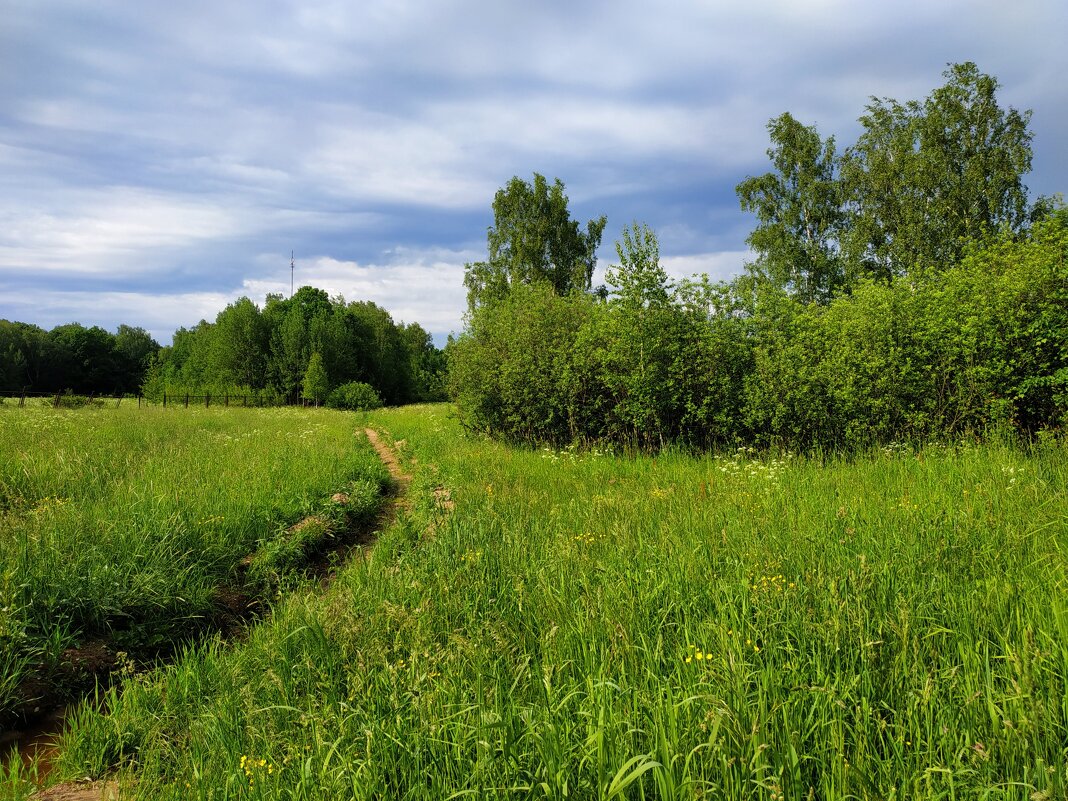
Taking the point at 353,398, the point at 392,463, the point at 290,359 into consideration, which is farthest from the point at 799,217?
the point at 290,359

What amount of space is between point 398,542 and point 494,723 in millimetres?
4209

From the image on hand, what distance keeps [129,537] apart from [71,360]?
103 m

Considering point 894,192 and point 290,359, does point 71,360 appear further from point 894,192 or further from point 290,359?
point 894,192

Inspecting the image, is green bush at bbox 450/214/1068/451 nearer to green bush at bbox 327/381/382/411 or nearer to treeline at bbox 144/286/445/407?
green bush at bbox 327/381/382/411

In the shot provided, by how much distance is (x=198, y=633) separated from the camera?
5074mm

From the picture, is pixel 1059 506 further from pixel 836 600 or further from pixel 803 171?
pixel 803 171

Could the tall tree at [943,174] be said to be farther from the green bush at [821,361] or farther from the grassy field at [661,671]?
the grassy field at [661,671]

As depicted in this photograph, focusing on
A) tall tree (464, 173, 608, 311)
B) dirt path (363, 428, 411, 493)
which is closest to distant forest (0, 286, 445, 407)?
tall tree (464, 173, 608, 311)

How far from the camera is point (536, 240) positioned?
36.5m

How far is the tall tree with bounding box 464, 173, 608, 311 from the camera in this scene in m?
36.5

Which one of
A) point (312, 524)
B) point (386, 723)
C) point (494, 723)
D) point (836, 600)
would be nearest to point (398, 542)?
point (312, 524)

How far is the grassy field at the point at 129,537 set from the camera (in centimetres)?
444

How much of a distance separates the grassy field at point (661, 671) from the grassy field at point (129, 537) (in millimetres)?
895

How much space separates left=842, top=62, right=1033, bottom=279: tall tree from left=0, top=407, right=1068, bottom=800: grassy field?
76.6 feet
